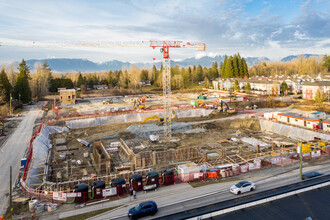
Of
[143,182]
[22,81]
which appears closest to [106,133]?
[143,182]

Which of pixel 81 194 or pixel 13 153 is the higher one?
pixel 13 153

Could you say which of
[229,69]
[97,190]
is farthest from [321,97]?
[97,190]

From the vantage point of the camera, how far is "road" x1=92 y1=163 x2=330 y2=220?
48.9 feet

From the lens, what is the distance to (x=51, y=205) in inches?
620

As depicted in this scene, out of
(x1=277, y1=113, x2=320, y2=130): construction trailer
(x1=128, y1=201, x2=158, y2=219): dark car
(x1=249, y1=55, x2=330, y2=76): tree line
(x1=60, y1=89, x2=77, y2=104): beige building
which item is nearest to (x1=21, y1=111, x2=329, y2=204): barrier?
(x1=128, y1=201, x2=158, y2=219): dark car

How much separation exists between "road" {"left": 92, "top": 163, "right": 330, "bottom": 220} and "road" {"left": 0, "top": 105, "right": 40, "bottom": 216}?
26.5 feet

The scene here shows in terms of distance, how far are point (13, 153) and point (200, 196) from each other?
850 inches

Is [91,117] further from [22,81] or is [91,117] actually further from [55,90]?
[55,90]

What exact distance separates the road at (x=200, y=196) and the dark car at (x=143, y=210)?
0.43m

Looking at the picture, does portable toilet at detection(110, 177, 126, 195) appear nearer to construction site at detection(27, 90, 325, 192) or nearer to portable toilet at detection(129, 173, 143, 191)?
portable toilet at detection(129, 173, 143, 191)

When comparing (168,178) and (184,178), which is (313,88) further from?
(168,178)

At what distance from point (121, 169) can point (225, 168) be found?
9.79 metres

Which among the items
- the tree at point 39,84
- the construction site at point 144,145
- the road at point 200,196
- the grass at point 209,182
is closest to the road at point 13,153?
the construction site at point 144,145

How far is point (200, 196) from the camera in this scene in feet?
54.7
